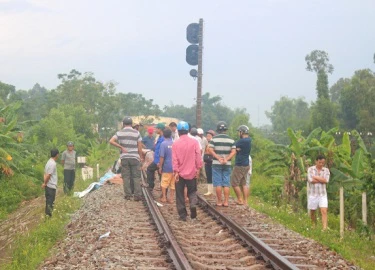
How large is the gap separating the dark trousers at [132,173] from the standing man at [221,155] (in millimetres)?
2035

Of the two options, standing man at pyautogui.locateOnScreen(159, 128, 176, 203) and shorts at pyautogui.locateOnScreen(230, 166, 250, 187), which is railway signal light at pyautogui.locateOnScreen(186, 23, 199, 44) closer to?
standing man at pyautogui.locateOnScreen(159, 128, 176, 203)

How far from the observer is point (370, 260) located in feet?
31.4

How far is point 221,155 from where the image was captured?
12688mm

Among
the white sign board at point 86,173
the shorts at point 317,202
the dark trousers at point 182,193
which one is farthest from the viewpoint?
the white sign board at point 86,173

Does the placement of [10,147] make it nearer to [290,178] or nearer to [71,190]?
[71,190]

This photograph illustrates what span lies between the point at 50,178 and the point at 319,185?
5.94 meters

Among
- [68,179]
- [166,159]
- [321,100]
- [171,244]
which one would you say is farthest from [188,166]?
[321,100]

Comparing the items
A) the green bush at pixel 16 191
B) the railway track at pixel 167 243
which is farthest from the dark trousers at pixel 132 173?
the green bush at pixel 16 191

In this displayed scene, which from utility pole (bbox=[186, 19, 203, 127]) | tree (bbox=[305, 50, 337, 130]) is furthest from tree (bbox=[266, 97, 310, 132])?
utility pole (bbox=[186, 19, 203, 127])

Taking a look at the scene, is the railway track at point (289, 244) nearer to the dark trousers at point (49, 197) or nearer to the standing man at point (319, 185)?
→ the standing man at point (319, 185)

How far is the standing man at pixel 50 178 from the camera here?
1320 centimetres

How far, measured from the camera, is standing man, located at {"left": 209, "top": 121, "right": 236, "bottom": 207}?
1265 centimetres

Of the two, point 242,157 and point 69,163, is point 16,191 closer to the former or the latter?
point 69,163

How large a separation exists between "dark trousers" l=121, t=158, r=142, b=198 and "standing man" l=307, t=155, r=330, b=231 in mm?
4173
